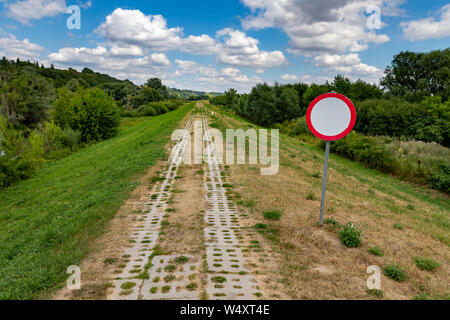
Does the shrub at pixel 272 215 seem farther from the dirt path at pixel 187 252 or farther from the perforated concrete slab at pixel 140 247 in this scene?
the perforated concrete slab at pixel 140 247

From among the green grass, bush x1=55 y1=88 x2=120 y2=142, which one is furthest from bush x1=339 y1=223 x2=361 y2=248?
bush x1=55 y1=88 x2=120 y2=142

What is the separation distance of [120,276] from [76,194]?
9.16 meters

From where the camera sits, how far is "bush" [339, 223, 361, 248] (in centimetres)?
527

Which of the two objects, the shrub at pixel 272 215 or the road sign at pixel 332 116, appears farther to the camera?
the shrub at pixel 272 215

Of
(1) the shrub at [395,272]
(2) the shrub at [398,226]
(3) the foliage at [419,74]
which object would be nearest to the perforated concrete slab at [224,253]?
(1) the shrub at [395,272]

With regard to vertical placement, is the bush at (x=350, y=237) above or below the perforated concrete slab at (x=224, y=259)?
above

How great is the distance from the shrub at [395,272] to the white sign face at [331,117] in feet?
8.50

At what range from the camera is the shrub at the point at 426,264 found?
468 cm

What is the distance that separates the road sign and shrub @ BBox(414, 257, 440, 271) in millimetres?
2476

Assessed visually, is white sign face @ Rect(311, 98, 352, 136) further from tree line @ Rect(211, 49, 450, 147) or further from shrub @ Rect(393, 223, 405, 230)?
tree line @ Rect(211, 49, 450, 147)

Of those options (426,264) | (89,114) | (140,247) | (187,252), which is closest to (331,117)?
(426,264)

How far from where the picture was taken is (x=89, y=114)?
33.2 metres

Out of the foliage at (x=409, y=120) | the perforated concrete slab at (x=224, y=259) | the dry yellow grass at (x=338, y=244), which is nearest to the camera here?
the dry yellow grass at (x=338, y=244)
